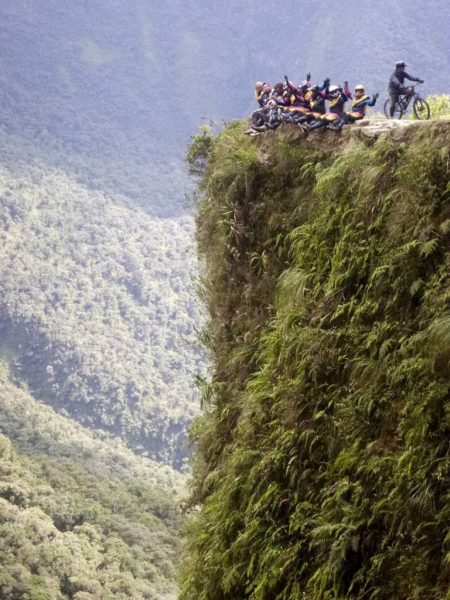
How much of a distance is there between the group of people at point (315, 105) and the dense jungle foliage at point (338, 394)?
A: 291 mm

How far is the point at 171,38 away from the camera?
184500mm

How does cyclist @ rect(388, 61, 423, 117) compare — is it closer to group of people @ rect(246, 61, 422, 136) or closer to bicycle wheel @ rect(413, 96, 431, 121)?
group of people @ rect(246, 61, 422, 136)

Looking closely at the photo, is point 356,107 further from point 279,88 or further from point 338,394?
point 338,394

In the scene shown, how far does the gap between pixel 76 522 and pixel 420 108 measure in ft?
147

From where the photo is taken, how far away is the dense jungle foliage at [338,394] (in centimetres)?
469

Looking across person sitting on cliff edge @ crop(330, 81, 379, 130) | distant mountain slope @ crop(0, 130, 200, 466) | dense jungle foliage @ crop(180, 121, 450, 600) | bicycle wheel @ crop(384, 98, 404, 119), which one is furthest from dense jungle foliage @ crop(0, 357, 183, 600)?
person sitting on cliff edge @ crop(330, 81, 379, 130)

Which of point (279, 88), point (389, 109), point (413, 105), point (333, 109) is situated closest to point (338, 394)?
point (333, 109)

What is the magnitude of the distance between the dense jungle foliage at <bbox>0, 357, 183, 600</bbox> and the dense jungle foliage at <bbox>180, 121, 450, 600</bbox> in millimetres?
19438

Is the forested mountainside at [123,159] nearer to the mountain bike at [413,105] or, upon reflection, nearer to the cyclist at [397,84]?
the mountain bike at [413,105]

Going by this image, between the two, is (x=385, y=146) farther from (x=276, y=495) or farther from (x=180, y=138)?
(x=180, y=138)

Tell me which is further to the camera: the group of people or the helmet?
the helmet

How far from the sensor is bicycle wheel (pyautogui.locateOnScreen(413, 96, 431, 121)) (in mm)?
10265

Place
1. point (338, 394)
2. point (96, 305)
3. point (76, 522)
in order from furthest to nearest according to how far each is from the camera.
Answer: point (96, 305) < point (76, 522) < point (338, 394)

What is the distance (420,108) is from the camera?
10367 millimetres
